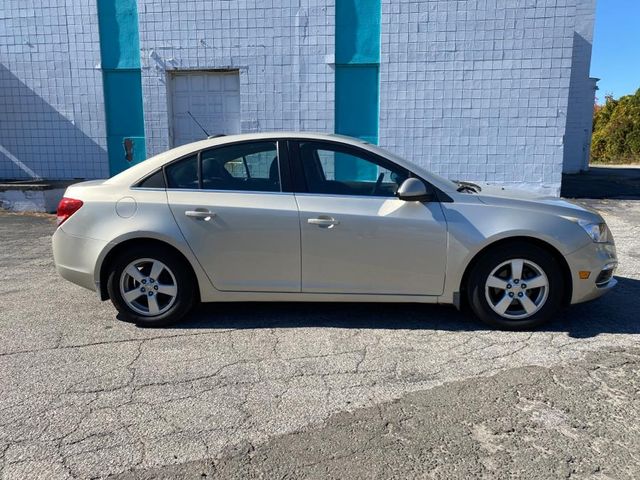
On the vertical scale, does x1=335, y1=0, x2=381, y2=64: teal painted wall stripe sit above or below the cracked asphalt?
above

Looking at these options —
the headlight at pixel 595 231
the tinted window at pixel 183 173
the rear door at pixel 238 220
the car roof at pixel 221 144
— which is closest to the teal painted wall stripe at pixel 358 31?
the car roof at pixel 221 144

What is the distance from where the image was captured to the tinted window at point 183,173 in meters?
4.41

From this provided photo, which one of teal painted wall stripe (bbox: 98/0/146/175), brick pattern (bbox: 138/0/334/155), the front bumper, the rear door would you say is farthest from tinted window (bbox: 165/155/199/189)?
teal painted wall stripe (bbox: 98/0/146/175)

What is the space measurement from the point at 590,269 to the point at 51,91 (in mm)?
12040

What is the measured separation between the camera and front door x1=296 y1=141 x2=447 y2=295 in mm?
4168

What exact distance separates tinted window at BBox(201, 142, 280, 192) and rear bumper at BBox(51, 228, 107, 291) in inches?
42.5

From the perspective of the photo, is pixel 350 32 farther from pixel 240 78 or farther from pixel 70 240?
pixel 70 240

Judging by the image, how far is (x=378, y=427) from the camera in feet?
9.59

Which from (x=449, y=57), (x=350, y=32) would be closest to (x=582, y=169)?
(x=449, y=57)

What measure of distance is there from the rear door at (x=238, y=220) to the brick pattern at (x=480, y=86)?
7348 millimetres

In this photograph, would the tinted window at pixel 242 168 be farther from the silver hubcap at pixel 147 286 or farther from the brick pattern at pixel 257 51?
the brick pattern at pixel 257 51

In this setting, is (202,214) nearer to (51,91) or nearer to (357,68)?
(357,68)

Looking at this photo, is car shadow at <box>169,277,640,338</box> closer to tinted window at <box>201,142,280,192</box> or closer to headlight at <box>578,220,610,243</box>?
headlight at <box>578,220,610,243</box>

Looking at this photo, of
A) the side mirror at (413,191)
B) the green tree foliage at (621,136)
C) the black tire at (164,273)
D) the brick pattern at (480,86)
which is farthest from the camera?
the green tree foliage at (621,136)
